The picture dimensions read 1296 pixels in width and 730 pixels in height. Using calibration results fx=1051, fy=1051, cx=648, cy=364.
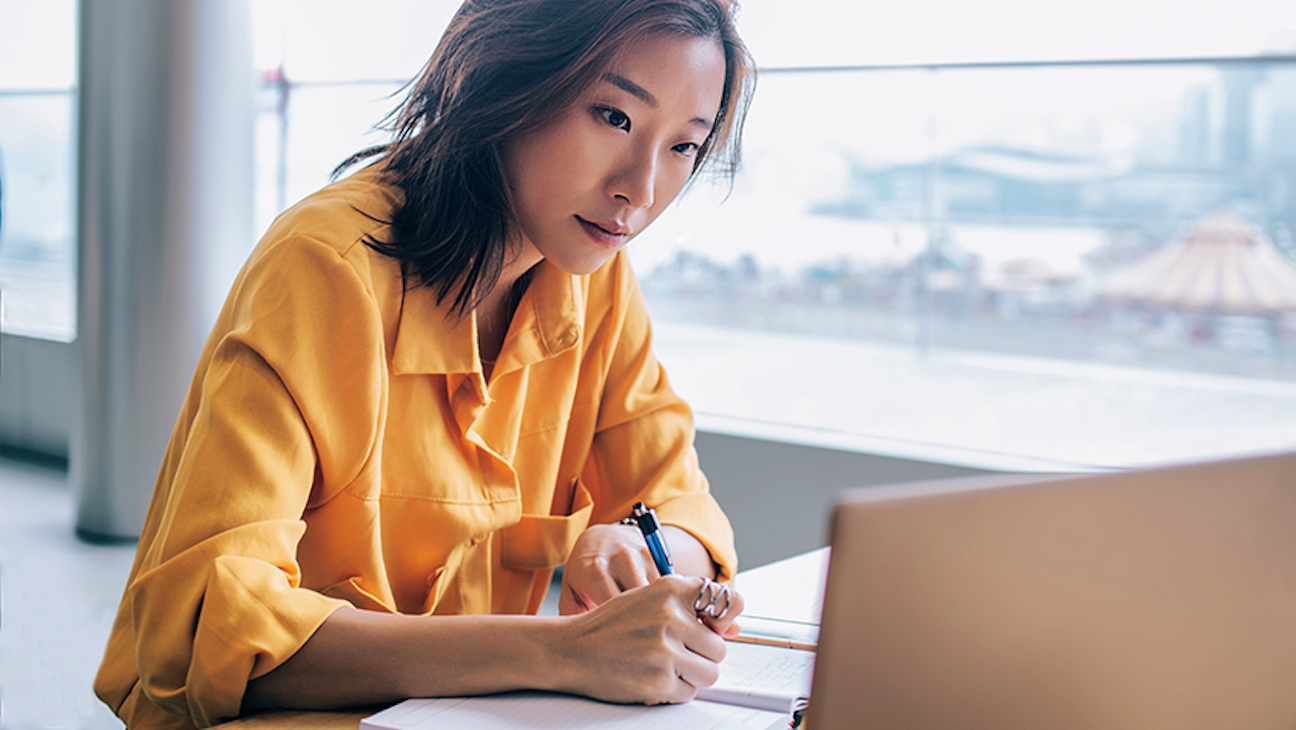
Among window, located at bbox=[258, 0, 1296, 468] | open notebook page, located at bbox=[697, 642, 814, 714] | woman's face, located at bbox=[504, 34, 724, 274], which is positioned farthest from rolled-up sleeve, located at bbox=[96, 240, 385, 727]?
window, located at bbox=[258, 0, 1296, 468]

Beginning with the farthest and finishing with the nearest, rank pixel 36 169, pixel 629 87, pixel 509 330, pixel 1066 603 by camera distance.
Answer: pixel 36 169 < pixel 509 330 < pixel 629 87 < pixel 1066 603

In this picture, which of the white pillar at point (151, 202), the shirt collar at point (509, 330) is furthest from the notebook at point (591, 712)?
the white pillar at point (151, 202)

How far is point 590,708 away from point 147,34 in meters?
3.15

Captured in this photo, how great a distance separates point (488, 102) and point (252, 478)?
448 millimetres

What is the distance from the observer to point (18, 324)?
4961mm

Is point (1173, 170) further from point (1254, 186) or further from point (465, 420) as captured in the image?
point (465, 420)

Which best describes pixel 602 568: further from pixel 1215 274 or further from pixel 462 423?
pixel 1215 274

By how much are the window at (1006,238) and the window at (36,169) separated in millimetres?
2908

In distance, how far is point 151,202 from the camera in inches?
129

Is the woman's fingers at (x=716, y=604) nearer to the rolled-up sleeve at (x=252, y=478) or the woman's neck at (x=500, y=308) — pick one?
the rolled-up sleeve at (x=252, y=478)

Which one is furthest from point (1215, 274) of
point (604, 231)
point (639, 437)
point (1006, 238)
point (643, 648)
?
point (643, 648)

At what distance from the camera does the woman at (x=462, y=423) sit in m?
0.82

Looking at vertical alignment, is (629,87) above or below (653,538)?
above

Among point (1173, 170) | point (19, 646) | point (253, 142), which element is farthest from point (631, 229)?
point (253, 142)
